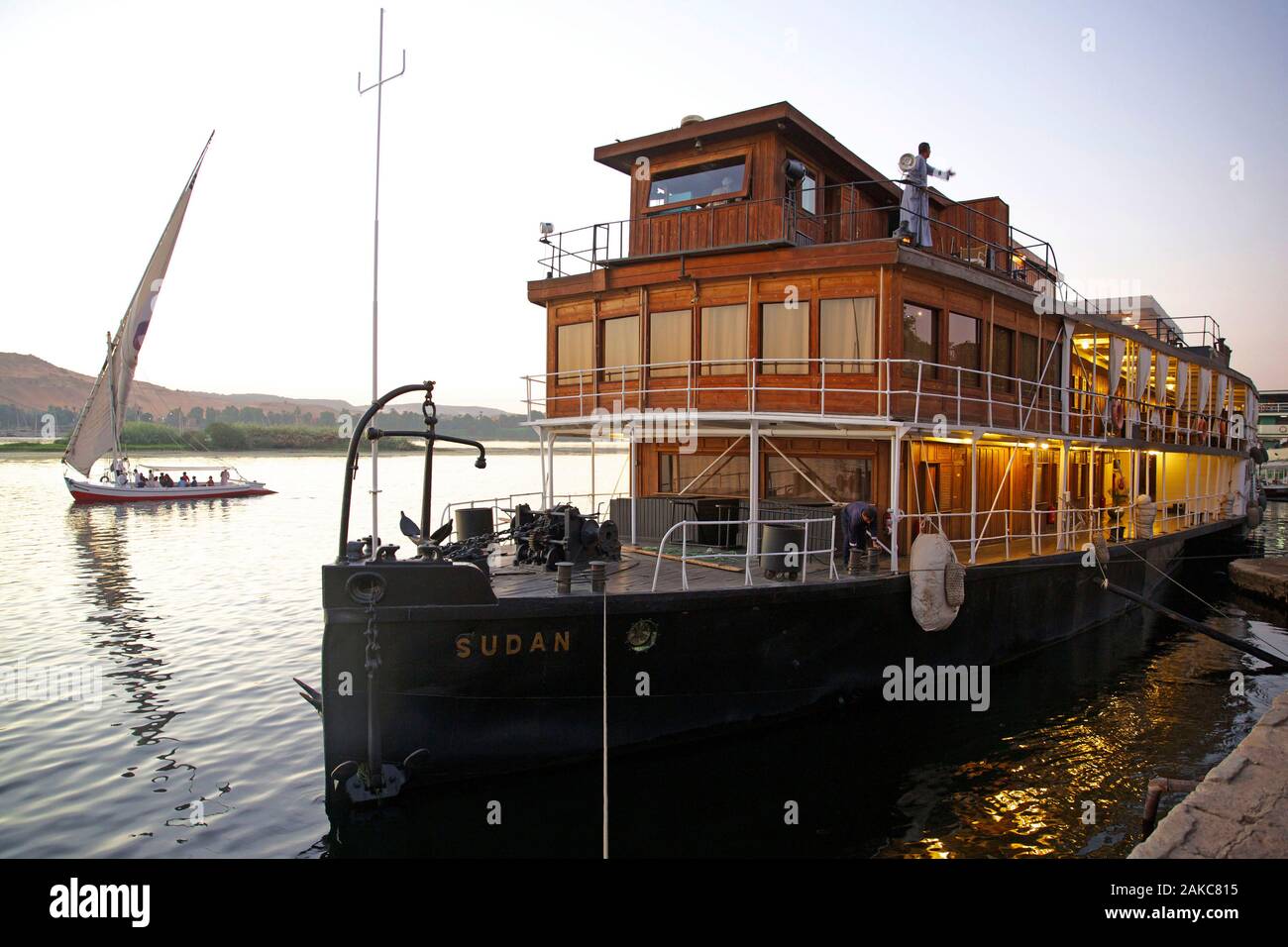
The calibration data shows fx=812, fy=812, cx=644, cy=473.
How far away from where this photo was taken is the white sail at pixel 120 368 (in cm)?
4375

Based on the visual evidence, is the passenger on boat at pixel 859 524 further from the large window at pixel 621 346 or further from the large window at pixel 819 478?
the large window at pixel 621 346

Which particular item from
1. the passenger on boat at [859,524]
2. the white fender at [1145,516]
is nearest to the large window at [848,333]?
the passenger on boat at [859,524]

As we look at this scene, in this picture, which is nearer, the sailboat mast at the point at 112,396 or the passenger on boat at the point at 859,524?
the passenger on boat at the point at 859,524

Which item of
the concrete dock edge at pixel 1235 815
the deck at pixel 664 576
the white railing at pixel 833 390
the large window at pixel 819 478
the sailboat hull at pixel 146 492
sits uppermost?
the white railing at pixel 833 390

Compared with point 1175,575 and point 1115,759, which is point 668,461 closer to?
point 1115,759

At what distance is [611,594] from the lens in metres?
10.3

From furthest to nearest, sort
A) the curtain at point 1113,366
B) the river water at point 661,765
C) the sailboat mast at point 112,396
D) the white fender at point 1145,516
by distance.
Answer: the sailboat mast at point 112,396 → the curtain at point 1113,366 → the white fender at point 1145,516 → the river water at point 661,765

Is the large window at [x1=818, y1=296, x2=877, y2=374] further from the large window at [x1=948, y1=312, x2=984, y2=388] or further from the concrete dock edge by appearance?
the concrete dock edge

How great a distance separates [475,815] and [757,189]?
1179 centimetres

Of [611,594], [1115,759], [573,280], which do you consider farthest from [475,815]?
[573,280]

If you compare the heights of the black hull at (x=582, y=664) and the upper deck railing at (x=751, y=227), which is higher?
the upper deck railing at (x=751, y=227)

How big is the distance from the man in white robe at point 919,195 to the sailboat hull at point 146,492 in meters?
56.6

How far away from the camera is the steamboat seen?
32.0ft

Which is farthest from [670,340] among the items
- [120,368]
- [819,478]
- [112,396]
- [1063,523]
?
[112,396]
